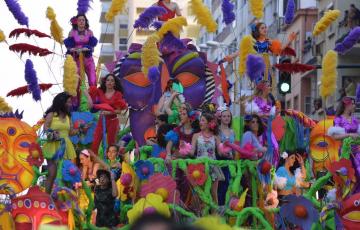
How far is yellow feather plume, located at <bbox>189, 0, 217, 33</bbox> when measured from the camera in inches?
666

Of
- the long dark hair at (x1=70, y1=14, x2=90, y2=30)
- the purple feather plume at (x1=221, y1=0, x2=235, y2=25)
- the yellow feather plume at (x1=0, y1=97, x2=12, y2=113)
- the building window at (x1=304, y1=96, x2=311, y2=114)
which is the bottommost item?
the yellow feather plume at (x1=0, y1=97, x2=12, y2=113)

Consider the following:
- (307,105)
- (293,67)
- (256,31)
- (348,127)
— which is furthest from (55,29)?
(307,105)

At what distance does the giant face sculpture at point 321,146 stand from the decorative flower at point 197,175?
235 centimetres

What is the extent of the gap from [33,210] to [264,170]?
8.69 ft

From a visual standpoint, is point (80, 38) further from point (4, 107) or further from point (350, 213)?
point (350, 213)

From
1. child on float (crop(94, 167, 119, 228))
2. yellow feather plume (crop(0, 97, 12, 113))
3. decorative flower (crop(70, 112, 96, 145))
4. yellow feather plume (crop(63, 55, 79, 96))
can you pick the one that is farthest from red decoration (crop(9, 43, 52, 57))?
child on float (crop(94, 167, 119, 228))

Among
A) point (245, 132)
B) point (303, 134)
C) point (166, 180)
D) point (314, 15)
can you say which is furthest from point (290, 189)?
point (314, 15)

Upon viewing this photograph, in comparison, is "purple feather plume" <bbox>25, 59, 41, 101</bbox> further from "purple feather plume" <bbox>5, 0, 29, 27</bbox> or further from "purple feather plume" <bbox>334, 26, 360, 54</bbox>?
"purple feather plume" <bbox>334, 26, 360, 54</bbox>

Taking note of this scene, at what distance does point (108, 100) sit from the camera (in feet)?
54.6

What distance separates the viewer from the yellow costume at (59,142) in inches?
598

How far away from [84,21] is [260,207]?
405 centimetres

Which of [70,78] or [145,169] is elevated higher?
[70,78]

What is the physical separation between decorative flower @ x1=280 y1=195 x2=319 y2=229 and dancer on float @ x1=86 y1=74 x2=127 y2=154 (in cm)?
331

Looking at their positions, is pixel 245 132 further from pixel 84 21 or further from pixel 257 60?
pixel 84 21
